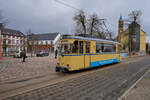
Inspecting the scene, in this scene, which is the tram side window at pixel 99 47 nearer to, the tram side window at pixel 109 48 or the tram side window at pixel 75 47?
the tram side window at pixel 109 48

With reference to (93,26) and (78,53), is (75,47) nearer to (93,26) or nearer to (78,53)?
(78,53)

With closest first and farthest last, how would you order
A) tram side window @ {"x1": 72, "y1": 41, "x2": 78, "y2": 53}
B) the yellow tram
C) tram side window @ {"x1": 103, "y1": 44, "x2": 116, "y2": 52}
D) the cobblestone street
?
the cobblestone street < the yellow tram < tram side window @ {"x1": 72, "y1": 41, "x2": 78, "y2": 53} < tram side window @ {"x1": 103, "y1": 44, "x2": 116, "y2": 52}

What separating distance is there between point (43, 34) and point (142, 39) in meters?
50.5

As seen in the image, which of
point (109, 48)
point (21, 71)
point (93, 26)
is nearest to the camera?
point (21, 71)

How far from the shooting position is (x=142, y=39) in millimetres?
68312

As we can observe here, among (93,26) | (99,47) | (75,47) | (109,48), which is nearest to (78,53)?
(75,47)

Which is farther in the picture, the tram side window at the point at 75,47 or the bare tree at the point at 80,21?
the bare tree at the point at 80,21

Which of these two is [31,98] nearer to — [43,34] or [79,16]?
[79,16]

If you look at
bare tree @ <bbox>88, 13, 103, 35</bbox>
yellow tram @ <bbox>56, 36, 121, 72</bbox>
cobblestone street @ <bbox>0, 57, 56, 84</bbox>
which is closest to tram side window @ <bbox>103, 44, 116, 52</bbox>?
yellow tram @ <bbox>56, 36, 121, 72</bbox>

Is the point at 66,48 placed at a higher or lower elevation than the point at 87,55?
higher

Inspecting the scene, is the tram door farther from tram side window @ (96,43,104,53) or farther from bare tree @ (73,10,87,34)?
bare tree @ (73,10,87,34)

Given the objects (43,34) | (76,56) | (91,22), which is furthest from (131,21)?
(43,34)

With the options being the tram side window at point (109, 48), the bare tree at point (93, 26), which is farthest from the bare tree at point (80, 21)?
the tram side window at point (109, 48)

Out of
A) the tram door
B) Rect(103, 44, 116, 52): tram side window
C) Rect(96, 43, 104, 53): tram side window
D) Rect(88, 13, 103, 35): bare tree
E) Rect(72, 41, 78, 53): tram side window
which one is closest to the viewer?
Rect(72, 41, 78, 53): tram side window
